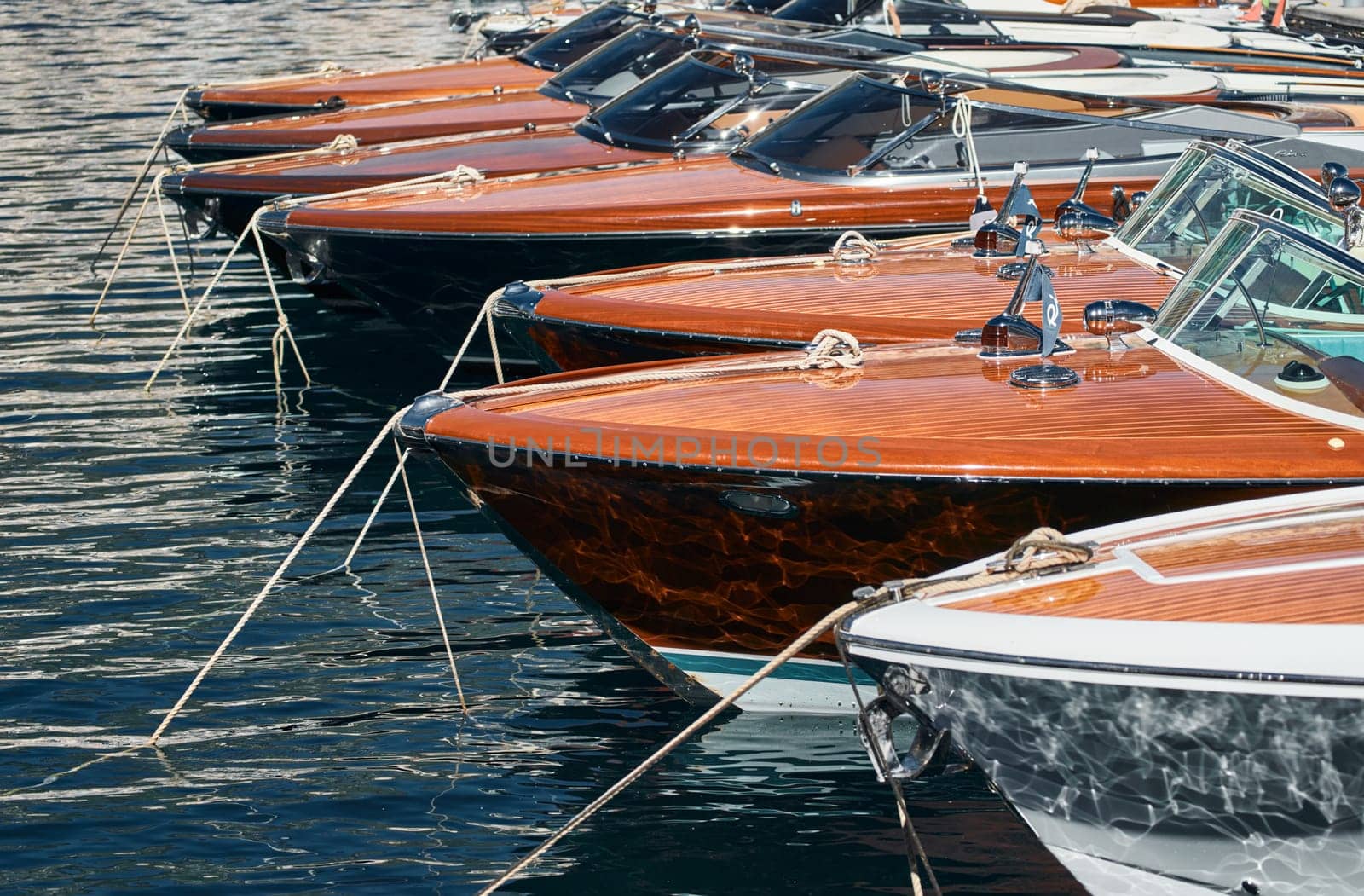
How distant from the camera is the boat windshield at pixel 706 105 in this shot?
32.0ft

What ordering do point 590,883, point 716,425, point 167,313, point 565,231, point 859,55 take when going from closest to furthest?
point 590,883 → point 716,425 → point 565,231 → point 859,55 → point 167,313

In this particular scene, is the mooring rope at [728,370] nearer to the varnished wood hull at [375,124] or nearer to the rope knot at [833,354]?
the rope knot at [833,354]

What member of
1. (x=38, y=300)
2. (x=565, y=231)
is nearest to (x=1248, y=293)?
(x=565, y=231)

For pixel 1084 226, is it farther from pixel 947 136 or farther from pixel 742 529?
pixel 742 529

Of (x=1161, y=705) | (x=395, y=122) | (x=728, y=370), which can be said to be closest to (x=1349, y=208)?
(x=728, y=370)

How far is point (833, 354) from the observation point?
5.71 m

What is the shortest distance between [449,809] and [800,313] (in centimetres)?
252

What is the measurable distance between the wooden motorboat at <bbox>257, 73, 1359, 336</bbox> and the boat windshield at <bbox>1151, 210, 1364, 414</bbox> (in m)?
2.97

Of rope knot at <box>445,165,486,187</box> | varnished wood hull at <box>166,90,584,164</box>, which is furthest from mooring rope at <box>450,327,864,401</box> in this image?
varnished wood hull at <box>166,90,584,164</box>

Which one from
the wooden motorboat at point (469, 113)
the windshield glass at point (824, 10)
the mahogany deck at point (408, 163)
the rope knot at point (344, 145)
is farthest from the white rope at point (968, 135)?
the windshield glass at point (824, 10)

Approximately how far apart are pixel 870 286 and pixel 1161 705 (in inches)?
135

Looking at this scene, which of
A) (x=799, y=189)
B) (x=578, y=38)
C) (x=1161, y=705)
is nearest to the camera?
(x=1161, y=705)

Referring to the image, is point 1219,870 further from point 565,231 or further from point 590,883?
point 565,231

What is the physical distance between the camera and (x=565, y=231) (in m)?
8.58
